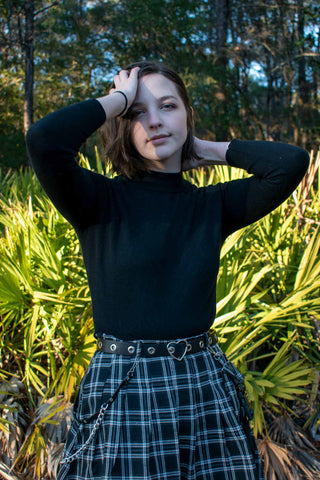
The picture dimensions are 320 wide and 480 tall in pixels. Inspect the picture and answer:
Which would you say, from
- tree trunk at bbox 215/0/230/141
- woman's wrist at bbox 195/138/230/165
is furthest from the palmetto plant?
tree trunk at bbox 215/0/230/141

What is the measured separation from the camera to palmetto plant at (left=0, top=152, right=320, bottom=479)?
253cm

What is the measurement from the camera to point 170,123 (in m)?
1.50

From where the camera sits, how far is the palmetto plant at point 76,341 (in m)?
2.53

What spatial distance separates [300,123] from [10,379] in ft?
44.9

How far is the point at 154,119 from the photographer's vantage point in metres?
1.48

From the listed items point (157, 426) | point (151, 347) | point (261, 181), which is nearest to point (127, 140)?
point (261, 181)

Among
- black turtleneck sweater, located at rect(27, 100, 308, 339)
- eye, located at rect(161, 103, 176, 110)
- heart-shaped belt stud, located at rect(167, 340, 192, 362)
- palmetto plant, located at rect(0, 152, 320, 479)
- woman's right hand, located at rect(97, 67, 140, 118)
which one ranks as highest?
woman's right hand, located at rect(97, 67, 140, 118)

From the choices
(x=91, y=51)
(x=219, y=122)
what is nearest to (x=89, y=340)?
(x=219, y=122)

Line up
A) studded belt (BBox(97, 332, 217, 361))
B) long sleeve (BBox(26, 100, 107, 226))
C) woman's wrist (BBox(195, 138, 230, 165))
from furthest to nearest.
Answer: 1. woman's wrist (BBox(195, 138, 230, 165))
2. studded belt (BBox(97, 332, 217, 361))
3. long sleeve (BBox(26, 100, 107, 226))

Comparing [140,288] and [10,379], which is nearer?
[140,288]

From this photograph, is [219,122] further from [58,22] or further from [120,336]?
[120,336]

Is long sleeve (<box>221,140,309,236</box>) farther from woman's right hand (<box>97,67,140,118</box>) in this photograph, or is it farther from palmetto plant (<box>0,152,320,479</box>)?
palmetto plant (<box>0,152,320,479</box>)

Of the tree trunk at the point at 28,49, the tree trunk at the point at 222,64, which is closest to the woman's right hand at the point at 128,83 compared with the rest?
the tree trunk at the point at 28,49

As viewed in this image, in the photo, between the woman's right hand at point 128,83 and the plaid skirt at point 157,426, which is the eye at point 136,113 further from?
the plaid skirt at point 157,426
